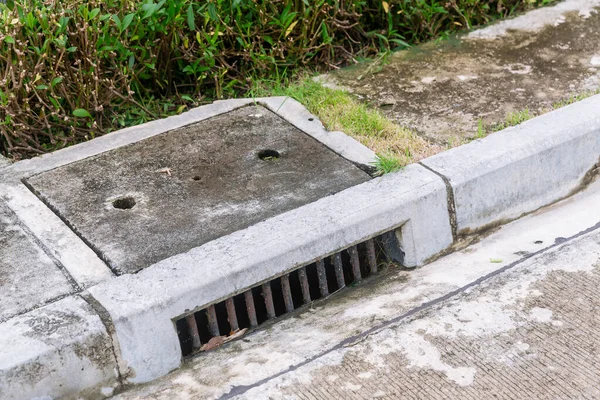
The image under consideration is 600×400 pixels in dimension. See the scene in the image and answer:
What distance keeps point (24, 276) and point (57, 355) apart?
434 mm

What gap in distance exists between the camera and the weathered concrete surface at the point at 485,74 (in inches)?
158

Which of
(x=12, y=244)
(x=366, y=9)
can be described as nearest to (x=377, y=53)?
(x=366, y=9)

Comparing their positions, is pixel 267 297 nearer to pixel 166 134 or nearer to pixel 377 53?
pixel 166 134

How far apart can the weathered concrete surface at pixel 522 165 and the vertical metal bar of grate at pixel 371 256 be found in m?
0.36

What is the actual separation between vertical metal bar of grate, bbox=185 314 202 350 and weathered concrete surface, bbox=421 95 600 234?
3.57 feet

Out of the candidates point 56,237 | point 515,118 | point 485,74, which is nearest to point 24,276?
point 56,237

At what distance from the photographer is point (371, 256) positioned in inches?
135

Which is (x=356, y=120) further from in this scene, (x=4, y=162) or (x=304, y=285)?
(x=4, y=162)

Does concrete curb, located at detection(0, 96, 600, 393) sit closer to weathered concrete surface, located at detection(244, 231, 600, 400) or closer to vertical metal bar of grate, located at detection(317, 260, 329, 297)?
vertical metal bar of grate, located at detection(317, 260, 329, 297)

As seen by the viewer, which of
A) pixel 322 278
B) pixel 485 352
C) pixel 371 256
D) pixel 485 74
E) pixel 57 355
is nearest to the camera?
pixel 57 355

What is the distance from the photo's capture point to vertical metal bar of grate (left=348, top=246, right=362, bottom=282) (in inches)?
133

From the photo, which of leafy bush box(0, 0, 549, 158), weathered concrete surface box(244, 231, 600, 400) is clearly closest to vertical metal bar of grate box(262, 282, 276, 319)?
weathered concrete surface box(244, 231, 600, 400)

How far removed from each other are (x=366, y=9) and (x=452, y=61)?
52 centimetres

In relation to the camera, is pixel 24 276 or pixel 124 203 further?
pixel 124 203
